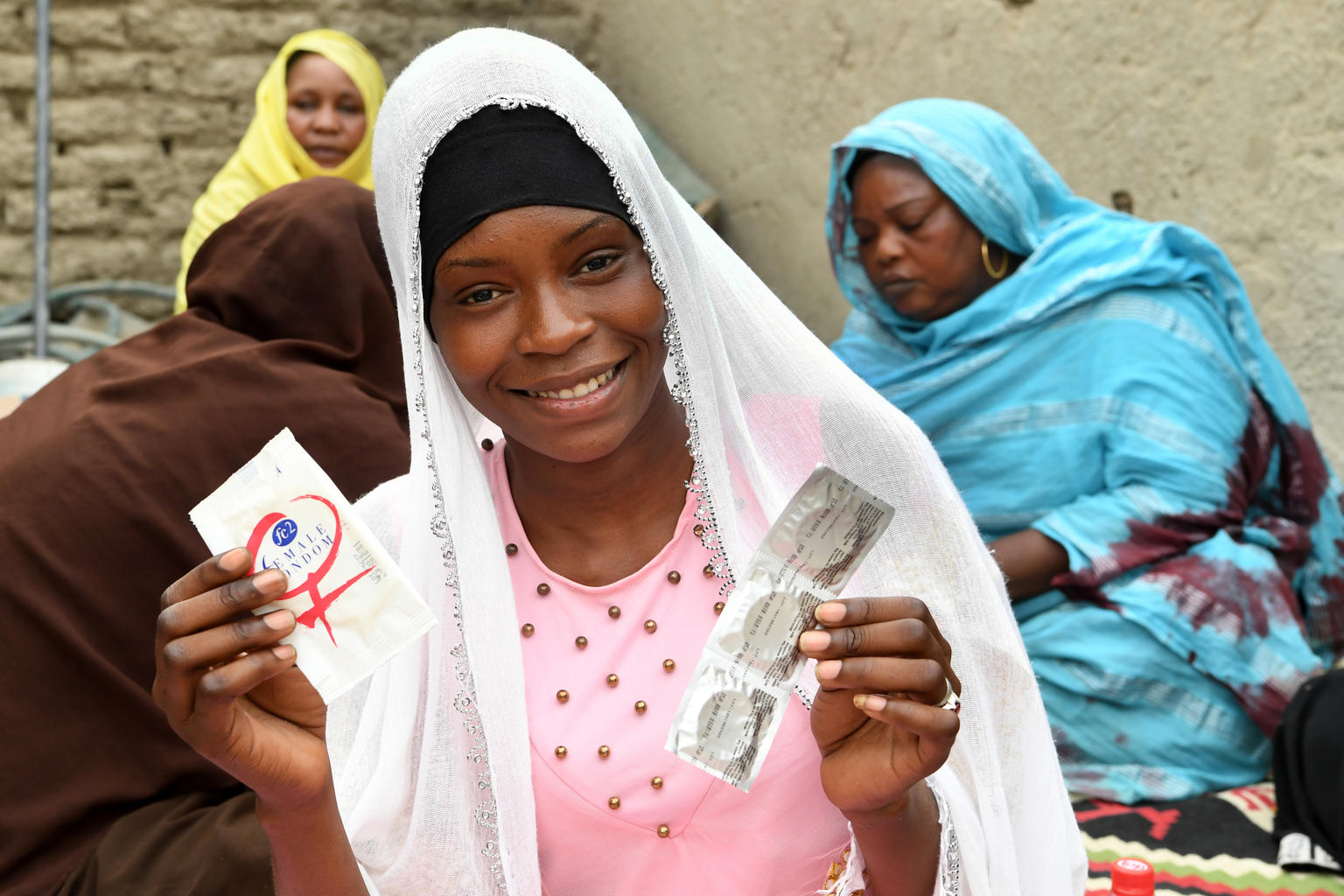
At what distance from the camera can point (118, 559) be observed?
7.35 ft

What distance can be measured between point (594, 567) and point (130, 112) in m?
5.22

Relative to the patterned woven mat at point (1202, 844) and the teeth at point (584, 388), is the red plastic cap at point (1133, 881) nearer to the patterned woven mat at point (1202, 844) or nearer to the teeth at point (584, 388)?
the patterned woven mat at point (1202, 844)

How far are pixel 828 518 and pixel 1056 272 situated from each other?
7.77ft

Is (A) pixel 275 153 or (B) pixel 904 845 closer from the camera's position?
(B) pixel 904 845

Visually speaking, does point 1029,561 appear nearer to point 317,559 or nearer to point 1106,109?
point 1106,109

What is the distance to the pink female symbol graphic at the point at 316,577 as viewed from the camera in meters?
1.35

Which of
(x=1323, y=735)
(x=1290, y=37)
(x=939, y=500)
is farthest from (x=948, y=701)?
(x=1290, y=37)

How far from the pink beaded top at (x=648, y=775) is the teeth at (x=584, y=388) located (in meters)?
0.25

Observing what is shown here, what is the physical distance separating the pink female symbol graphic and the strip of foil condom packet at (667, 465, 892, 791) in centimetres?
37

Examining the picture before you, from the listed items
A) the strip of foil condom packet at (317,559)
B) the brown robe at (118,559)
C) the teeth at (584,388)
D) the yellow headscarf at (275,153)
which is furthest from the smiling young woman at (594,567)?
the yellow headscarf at (275,153)

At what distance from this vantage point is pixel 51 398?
Answer: 242cm

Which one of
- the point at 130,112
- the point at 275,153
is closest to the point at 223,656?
the point at 275,153

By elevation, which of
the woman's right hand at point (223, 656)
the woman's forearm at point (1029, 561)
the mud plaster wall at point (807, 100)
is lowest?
the woman's forearm at point (1029, 561)

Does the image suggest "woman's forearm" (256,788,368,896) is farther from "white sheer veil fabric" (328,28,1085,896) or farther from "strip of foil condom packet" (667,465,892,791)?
"strip of foil condom packet" (667,465,892,791)
